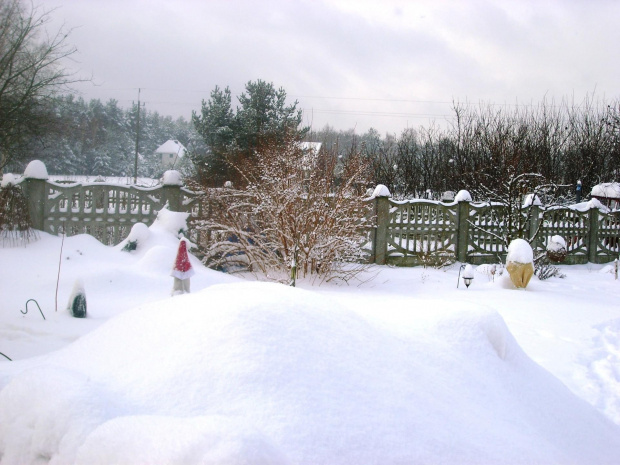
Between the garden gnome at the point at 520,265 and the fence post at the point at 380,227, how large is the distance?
3114 millimetres

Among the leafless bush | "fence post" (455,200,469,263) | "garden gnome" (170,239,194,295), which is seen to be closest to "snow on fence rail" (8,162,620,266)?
"fence post" (455,200,469,263)

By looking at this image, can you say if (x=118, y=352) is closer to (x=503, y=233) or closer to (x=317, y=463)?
(x=317, y=463)

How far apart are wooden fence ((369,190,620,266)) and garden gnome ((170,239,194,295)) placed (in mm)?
6588

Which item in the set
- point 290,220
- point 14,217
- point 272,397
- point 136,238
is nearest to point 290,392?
point 272,397

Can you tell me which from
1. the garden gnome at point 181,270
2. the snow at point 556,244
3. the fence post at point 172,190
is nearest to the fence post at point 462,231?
the snow at point 556,244

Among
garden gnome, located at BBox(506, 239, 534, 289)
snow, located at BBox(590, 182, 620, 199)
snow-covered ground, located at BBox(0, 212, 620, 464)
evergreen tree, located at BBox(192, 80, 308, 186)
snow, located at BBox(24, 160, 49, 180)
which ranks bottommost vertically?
garden gnome, located at BBox(506, 239, 534, 289)

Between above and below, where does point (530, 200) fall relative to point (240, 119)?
below

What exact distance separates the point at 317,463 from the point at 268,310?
83cm

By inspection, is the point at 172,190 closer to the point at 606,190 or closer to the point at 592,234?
the point at 592,234

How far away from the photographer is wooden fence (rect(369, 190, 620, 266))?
1166cm

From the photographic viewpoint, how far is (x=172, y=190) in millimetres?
10789

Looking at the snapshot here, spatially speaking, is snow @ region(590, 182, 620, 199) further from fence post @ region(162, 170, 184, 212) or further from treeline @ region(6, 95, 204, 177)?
treeline @ region(6, 95, 204, 177)

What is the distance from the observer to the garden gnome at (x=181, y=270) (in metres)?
5.48

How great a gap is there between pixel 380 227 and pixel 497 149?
850 cm
